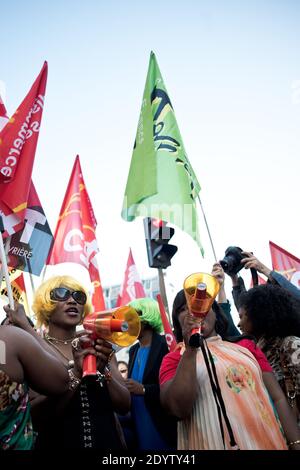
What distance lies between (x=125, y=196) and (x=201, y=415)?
10.8 ft

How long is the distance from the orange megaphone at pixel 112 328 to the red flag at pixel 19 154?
235 centimetres

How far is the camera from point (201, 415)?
2436mm

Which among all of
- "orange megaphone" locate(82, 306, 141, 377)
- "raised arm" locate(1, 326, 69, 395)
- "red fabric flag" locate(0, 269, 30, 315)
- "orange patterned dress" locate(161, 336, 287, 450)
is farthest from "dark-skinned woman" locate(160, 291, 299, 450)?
"red fabric flag" locate(0, 269, 30, 315)

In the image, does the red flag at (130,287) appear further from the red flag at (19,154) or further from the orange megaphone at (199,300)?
the orange megaphone at (199,300)

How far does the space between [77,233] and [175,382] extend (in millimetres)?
4229

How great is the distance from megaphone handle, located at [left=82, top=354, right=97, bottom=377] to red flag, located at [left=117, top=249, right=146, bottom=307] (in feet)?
21.8

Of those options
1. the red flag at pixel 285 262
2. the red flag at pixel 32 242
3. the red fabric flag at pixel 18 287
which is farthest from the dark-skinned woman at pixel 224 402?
the red flag at pixel 285 262

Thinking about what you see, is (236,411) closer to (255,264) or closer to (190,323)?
(190,323)

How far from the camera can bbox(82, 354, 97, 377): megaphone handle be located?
225 cm

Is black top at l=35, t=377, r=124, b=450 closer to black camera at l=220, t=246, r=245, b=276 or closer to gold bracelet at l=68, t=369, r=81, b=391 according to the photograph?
gold bracelet at l=68, t=369, r=81, b=391

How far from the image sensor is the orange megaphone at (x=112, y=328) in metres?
2.25

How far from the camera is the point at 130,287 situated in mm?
9148
